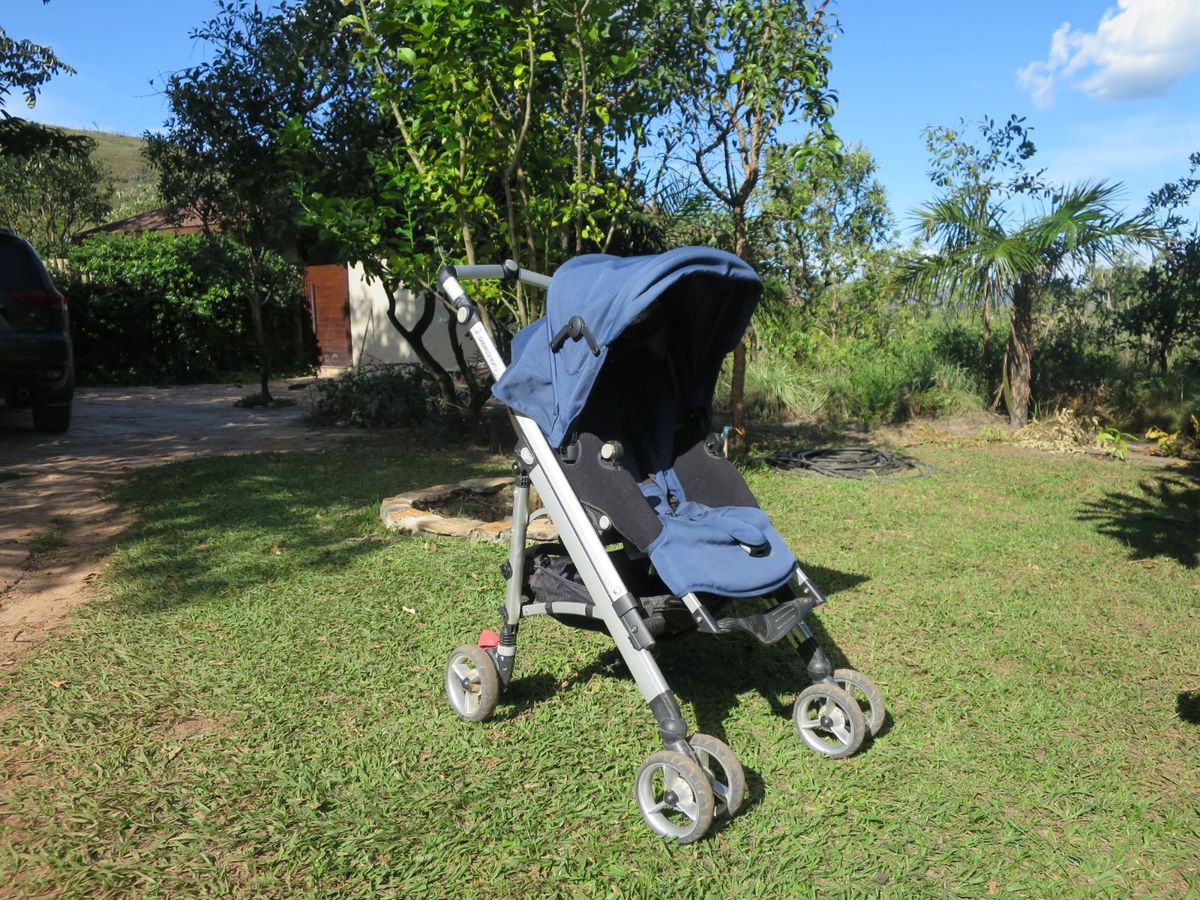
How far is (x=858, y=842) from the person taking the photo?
293 cm

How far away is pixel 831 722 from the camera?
344cm

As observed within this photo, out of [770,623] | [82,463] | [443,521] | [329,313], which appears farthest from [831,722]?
[329,313]

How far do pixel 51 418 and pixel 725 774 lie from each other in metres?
9.31

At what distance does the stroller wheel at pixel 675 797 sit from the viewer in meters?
2.81

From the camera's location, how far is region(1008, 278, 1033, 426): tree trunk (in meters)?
11.0

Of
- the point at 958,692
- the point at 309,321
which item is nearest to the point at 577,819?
the point at 958,692

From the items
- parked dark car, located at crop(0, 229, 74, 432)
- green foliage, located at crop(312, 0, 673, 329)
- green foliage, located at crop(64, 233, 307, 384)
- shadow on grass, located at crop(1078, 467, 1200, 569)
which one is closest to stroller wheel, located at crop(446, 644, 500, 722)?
green foliage, located at crop(312, 0, 673, 329)

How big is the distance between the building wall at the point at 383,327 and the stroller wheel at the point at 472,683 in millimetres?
11841

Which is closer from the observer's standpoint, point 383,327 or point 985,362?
point 985,362

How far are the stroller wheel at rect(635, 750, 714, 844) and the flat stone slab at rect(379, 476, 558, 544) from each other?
268 cm

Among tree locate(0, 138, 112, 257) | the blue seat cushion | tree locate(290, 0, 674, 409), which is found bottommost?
the blue seat cushion

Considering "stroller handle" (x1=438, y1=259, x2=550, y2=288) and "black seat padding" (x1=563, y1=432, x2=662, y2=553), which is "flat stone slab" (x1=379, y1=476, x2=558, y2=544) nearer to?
"stroller handle" (x1=438, y1=259, x2=550, y2=288)

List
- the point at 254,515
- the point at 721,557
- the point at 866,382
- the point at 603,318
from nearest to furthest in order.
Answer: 1. the point at 721,557
2. the point at 603,318
3. the point at 254,515
4. the point at 866,382

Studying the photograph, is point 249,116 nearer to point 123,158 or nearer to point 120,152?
point 123,158
